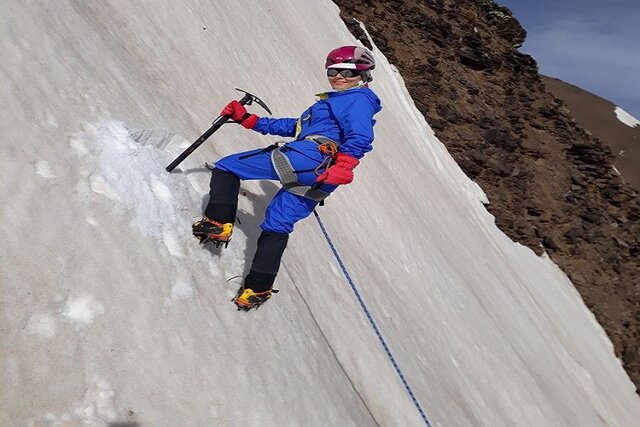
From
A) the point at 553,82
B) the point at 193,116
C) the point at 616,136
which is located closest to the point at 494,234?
the point at 193,116

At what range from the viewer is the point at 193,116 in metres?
5.16

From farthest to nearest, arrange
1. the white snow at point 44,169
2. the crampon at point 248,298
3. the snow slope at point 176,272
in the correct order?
the crampon at point 248,298
the white snow at point 44,169
the snow slope at point 176,272

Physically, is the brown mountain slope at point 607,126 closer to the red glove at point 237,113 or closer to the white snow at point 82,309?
the red glove at point 237,113

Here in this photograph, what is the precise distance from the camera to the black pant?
11.8 feet

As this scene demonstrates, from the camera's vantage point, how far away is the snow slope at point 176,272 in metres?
2.70

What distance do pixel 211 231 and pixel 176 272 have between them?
0.39 metres

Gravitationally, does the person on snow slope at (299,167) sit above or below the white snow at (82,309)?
above

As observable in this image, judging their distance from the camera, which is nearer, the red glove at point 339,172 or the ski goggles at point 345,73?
the red glove at point 339,172

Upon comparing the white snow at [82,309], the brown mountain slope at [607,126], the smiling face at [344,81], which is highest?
the brown mountain slope at [607,126]

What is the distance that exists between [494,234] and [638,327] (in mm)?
7003

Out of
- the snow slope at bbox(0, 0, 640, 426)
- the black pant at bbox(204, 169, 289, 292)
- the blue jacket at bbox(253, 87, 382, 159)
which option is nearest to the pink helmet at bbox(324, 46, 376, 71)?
the blue jacket at bbox(253, 87, 382, 159)

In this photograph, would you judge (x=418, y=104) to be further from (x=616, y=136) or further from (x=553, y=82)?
(x=553, y=82)

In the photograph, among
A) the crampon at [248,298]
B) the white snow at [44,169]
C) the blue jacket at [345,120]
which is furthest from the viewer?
the blue jacket at [345,120]

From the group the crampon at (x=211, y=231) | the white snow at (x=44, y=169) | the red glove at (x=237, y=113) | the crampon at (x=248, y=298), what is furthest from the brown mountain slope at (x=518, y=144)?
the white snow at (x=44, y=169)
